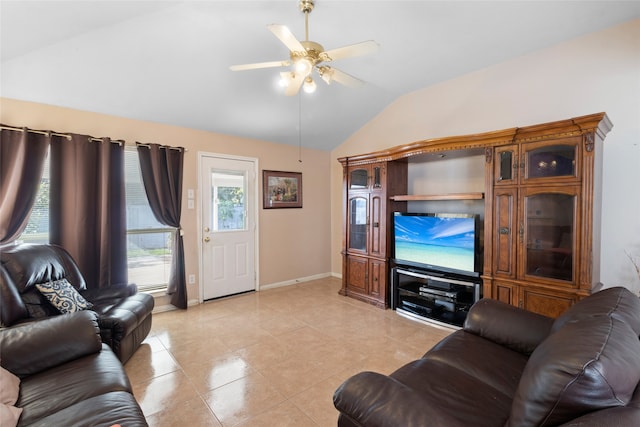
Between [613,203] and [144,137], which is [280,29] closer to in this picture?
[144,137]

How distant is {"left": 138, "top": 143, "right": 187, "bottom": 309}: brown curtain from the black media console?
275 cm

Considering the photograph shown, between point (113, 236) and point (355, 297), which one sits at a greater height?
point (113, 236)

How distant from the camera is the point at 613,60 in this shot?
271 centimetres

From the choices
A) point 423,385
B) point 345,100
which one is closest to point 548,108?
point 345,100

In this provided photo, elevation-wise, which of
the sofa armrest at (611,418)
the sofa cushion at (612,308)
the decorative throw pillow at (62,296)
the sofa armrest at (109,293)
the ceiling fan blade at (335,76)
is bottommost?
the sofa armrest at (109,293)

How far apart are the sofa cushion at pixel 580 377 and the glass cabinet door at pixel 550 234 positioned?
1.88 m

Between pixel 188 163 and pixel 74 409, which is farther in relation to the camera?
pixel 188 163

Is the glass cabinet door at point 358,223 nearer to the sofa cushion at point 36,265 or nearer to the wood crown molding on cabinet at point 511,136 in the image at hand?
the wood crown molding on cabinet at point 511,136

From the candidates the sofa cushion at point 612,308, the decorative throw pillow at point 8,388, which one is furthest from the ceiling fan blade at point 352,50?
the decorative throw pillow at point 8,388

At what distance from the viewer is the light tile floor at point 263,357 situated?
199 centimetres

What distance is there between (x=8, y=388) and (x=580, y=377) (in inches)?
90.8

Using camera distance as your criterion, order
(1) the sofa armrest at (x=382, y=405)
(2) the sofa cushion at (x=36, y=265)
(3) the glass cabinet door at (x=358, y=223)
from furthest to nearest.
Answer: (3) the glass cabinet door at (x=358, y=223) → (2) the sofa cushion at (x=36, y=265) → (1) the sofa armrest at (x=382, y=405)

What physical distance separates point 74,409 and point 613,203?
413cm

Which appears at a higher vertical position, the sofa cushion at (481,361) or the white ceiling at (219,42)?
the white ceiling at (219,42)
